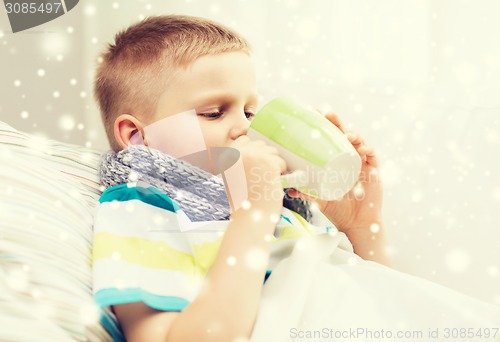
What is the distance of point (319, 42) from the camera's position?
1.73 m

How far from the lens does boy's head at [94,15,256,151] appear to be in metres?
0.96

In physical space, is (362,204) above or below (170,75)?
below

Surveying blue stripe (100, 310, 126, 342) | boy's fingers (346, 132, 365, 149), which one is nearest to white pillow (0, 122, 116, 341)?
blue stripe (100, 310, 126, 342)

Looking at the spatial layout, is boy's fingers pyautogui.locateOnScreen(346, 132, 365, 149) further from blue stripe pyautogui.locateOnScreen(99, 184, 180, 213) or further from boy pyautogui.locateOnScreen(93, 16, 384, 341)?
blue stripe pyautogui.locateOnScreen(99, 184, 180, 213)

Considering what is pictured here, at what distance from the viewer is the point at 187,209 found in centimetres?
90

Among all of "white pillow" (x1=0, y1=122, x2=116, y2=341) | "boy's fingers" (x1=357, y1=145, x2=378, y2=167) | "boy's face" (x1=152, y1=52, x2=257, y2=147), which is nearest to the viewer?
"white pillow" (x1=0, y1=122, x2=116, y2=341)

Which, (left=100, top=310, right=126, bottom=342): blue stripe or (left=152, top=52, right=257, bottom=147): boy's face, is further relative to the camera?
(left=152, top=52, right=257, bottom=147): boy's face

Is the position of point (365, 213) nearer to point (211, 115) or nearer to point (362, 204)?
point (362, 204)

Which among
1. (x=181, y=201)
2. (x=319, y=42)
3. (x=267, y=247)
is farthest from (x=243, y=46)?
(x=319, y=42)

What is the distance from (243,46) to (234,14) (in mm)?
651

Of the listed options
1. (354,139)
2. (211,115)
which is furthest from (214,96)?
(354,139)

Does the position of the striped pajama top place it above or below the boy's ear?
below

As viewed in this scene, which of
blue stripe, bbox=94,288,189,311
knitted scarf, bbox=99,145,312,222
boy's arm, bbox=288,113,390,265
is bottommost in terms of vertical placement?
boy's arm, bbox=288,113,390,265

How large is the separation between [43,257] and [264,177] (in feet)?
1.05
